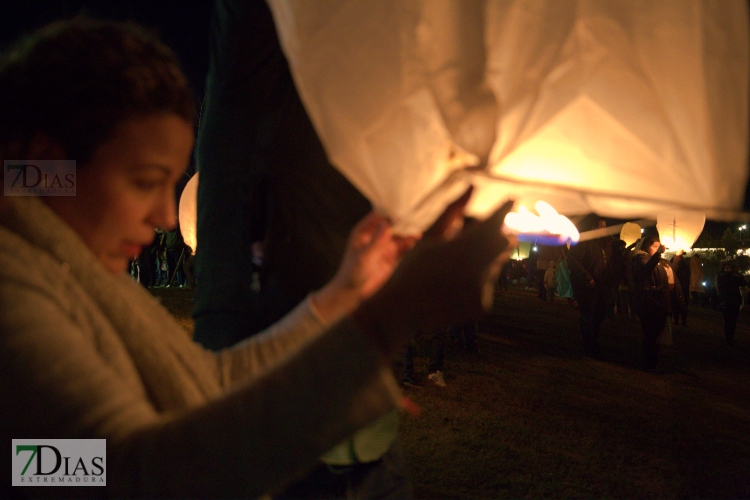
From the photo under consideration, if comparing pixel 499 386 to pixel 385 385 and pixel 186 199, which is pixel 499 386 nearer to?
pixel 186 199

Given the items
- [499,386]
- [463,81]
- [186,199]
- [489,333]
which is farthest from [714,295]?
[463,81]

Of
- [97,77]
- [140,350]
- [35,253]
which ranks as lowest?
[140,350]

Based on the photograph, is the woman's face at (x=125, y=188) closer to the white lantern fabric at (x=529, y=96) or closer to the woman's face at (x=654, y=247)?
the white lantern fabric at (x=529, y=96)

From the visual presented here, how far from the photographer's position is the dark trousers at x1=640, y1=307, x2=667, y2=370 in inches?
295

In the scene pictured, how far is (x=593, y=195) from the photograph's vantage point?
1108mm

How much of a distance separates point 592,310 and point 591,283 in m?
0.49

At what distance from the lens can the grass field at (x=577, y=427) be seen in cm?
381

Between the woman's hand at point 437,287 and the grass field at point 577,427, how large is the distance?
3.28m

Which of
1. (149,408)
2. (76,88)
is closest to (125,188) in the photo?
(76,88)

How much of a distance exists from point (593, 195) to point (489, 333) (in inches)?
356

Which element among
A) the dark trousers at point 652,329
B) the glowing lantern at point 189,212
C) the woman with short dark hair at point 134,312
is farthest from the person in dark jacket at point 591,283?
the woman with short dark hair at point 134,312

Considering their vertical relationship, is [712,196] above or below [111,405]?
above

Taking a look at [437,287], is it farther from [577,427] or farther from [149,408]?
[577,427]

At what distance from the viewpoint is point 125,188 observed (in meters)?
0.78
